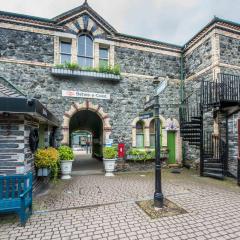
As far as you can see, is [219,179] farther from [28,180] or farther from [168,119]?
[28,180]

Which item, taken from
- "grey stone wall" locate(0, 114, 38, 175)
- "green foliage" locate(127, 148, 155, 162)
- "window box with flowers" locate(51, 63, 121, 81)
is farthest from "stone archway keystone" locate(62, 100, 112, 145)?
"grey stone wall" locate(0, 114, 38, 175)

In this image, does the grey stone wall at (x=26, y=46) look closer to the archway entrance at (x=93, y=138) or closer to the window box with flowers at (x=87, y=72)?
the window box with flowers at (x=87, y=72)

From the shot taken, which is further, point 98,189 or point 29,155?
point 98,189

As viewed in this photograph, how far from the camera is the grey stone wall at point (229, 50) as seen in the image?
30.2 feet


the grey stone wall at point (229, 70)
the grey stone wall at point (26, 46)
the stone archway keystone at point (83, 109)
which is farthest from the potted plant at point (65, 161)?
the grey stone wall at point (229, 70)

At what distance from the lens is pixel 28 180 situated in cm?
455

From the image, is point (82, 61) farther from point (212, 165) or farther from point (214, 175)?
point (214, 175)

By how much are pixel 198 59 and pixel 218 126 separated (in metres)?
3.88

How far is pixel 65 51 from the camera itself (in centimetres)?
955

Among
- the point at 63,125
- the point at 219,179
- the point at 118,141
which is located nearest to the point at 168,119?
the point at 118,141

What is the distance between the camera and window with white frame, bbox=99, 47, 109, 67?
32.9ft

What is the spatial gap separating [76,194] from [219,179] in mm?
5819

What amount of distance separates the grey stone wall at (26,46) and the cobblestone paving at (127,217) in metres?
6.24

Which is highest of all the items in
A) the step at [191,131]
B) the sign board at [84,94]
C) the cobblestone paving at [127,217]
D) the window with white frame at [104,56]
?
the window with white frame at [104,56]
